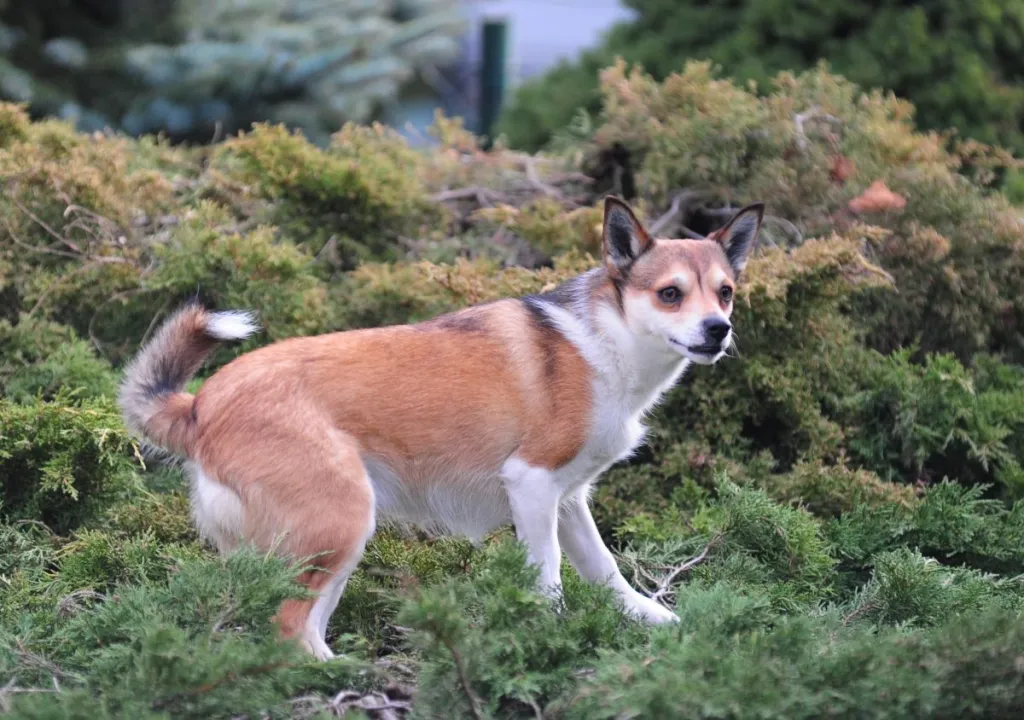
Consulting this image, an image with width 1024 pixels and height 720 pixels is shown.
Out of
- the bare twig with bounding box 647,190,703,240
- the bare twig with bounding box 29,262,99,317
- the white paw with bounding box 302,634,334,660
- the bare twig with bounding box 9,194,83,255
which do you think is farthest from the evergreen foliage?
the white paw with bounding box 302,634,334,660

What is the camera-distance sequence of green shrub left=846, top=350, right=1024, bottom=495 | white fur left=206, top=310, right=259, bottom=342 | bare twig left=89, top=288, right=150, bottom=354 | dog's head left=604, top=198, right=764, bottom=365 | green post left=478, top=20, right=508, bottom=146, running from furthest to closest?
green post left=478, top=20, right=508, bottom=146, bare twig left=89, top=288, right=150, bottom=354, green shrub left=846, top=350, right=1024, bottom=495, dog's head left=604, top=198, right=764, bottom=365, white fur left=206, top=310, right=259, bottom=342

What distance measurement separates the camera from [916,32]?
8391 mm

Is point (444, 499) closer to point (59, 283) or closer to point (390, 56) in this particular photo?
point (59, 283)

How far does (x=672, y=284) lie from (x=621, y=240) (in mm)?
277

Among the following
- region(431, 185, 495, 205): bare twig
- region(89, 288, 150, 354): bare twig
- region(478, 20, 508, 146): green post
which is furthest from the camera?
region(478, 20, 508, 146): green post

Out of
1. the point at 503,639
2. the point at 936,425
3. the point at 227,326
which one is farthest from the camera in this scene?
the point at 936,425

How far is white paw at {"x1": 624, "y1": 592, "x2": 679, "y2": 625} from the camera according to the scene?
421 cm

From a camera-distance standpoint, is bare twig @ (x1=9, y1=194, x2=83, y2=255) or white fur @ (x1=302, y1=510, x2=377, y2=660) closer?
white fur @ (x1=302, y1=510, x2=377, y2=660)

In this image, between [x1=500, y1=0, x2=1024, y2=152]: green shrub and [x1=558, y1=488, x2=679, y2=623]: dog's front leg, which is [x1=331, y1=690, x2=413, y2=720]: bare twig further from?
[x1=500, y1=0, x2=1024, y2=152]: green shrub

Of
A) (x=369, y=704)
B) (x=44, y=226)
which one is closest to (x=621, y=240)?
(x=369, y=704)

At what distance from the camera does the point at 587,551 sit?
4.46 metres

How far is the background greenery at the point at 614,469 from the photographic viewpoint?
131 inches

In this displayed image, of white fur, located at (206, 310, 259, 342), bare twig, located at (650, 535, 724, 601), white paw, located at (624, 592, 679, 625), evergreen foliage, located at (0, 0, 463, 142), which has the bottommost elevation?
evergreen foliage, located at (0, 0, 463, 142)

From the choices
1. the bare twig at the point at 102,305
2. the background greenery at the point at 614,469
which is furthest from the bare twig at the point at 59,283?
the bare twig at the point at 102,305
